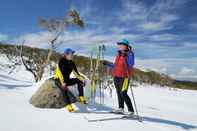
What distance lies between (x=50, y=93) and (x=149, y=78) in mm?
27657

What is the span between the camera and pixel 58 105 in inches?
332

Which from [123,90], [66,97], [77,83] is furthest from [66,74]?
[123,90]

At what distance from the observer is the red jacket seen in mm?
7540

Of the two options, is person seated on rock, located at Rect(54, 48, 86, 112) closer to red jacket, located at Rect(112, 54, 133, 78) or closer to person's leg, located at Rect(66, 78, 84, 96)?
person's leg, located at Rect(66, 78, 84, 96)

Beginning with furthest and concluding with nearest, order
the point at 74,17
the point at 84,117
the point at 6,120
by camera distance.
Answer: the point at 74,17 → the point at 84,117 → the point at 6,120

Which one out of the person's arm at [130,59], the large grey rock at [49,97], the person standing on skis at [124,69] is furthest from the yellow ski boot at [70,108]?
the person's arm at [130,59]

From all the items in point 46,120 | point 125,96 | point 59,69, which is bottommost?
point 46,120

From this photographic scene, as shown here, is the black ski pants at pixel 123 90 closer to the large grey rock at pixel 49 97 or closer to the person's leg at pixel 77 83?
the person's leg at pixel 77 83

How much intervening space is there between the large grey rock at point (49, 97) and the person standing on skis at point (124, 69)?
1.78 metres

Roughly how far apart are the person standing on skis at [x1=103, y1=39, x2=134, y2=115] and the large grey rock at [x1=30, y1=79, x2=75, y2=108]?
178 cm

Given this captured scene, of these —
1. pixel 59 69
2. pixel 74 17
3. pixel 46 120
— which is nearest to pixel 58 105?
pixel 59 69

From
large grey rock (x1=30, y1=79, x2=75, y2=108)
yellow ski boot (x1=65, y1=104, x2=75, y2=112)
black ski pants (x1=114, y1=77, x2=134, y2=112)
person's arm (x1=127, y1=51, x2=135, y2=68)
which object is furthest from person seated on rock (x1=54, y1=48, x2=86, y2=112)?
person's arm (x1=127, y1=51, x2=135, y2=68)

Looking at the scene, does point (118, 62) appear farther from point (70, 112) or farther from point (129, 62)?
point (70, 112)

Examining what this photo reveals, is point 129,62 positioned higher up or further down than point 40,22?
further down
